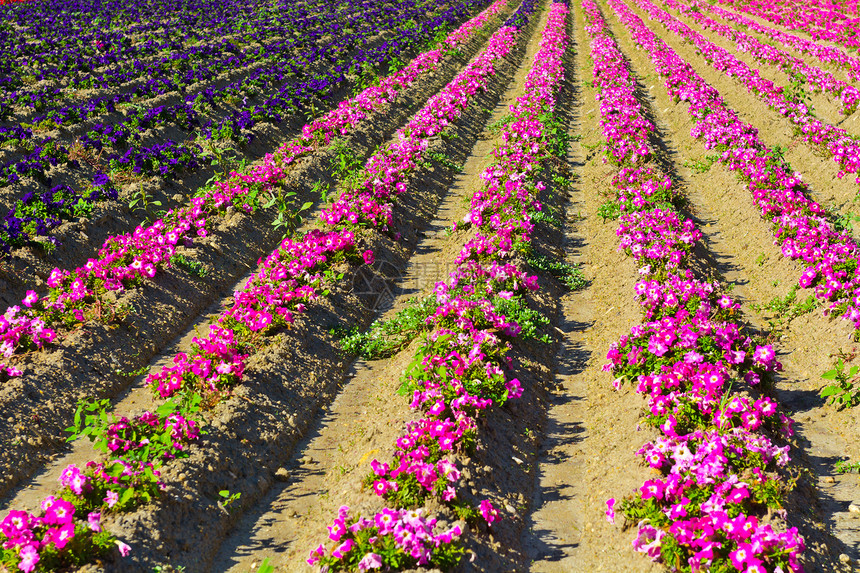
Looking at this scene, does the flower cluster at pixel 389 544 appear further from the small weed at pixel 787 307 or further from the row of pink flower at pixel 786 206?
the row of pink flower at pixel 786 206

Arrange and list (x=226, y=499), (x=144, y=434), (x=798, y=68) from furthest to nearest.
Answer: (x=798, y=68) < (x=144, y=434) < (x=226, y=499)

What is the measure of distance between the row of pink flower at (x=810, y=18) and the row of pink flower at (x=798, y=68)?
16.7 ft

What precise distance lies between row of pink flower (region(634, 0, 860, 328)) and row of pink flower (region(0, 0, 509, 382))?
1091cm

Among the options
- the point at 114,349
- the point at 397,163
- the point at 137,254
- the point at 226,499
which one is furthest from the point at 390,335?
the point at 397,163

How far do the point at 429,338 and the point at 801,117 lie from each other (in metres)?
15.9

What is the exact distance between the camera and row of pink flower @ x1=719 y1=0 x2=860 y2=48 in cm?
3177

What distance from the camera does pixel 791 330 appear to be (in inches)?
356

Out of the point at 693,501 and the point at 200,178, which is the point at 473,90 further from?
the point at 693,501

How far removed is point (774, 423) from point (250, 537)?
615cm

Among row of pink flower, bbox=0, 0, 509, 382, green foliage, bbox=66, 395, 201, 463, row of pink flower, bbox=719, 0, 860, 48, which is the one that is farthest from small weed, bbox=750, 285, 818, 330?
row of pink flower, bbox=719, 0, 860, 48

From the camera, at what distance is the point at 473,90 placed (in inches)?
825

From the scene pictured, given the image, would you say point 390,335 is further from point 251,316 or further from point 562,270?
point 562,270

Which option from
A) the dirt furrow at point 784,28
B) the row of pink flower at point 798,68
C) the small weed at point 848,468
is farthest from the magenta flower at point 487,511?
the dirt furrow at point 784,28

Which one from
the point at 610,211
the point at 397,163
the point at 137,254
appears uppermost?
the point at 397,163
